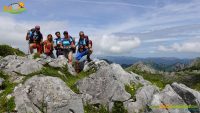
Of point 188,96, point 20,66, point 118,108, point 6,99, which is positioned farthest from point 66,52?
point 188,96

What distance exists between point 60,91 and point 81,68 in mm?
8034

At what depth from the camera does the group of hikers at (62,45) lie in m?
28.4

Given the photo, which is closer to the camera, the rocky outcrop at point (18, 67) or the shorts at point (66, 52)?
the rocky outcrop at point (18, 67)

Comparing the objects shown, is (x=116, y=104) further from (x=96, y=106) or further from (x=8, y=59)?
(x=8, y=59)

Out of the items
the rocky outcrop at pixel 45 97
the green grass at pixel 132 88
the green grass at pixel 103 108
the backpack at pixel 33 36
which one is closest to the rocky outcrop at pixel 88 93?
the rocky outcrop at pixel 45 97

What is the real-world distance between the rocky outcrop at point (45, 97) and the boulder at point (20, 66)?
2535 mm

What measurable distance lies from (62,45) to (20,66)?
16.9 ft

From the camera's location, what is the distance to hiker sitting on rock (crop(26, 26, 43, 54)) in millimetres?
29188

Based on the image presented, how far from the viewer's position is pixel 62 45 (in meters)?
28.5

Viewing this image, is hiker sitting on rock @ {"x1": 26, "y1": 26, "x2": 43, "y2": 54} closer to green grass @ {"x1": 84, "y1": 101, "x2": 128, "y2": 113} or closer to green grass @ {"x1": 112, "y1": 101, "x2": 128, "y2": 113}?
green grass @ {"x1": 84, "y1": 101, "x2": 128, "y2": 113}

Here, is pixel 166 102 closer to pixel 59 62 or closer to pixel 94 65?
pixel 94 65

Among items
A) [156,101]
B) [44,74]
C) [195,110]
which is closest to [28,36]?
[44,74]

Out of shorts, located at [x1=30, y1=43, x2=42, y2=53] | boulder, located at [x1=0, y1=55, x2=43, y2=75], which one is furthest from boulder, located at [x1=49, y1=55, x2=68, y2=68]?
shorts, located at [x1=30, y1=43, x2=42, y2=53]

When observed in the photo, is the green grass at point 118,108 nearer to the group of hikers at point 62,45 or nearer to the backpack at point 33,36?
the group of hikers at point 62,45
